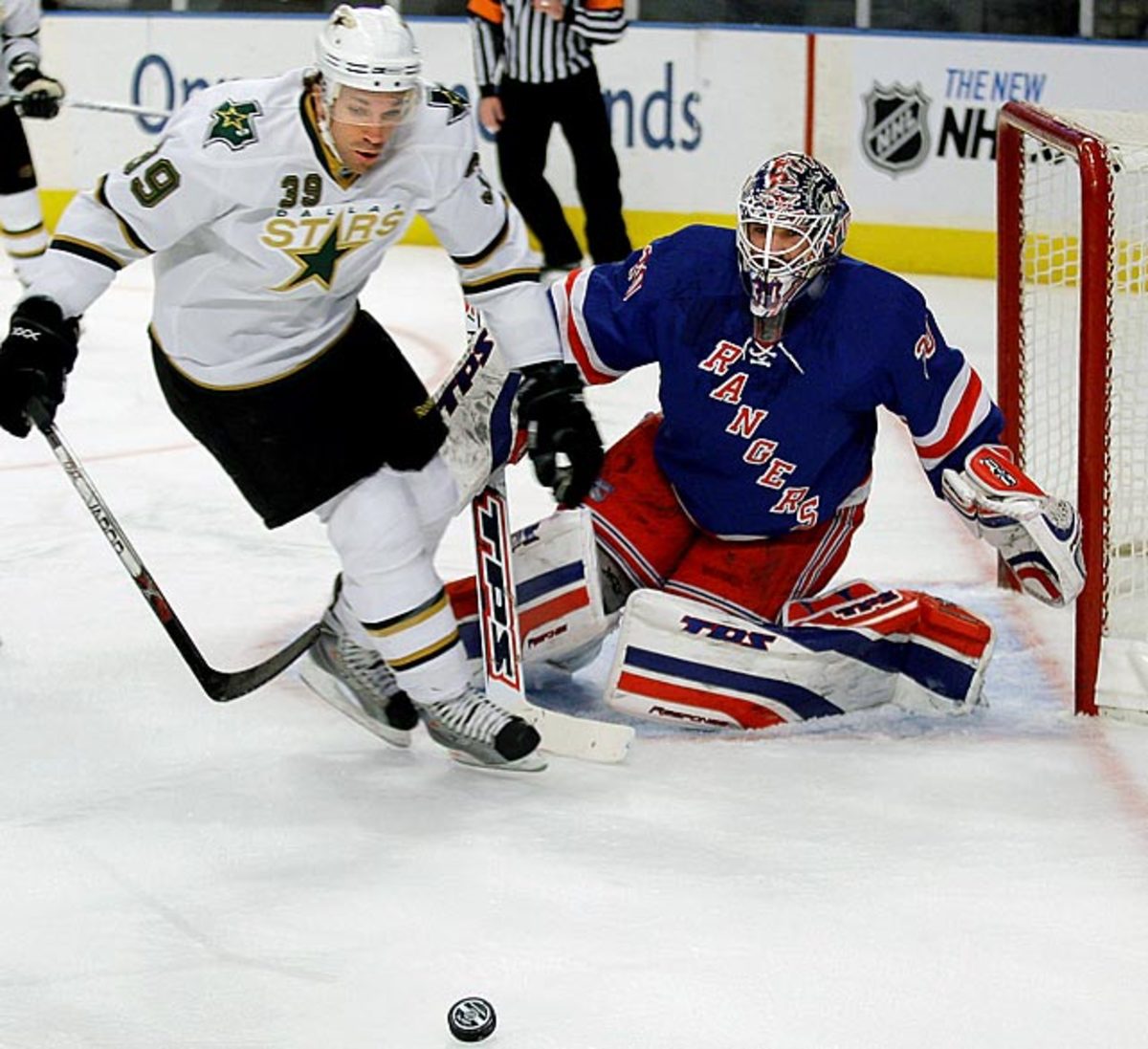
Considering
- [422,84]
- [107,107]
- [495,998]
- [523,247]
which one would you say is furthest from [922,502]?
[107,107]

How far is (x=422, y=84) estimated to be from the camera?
2.37 m

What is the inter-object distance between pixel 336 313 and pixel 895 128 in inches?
147

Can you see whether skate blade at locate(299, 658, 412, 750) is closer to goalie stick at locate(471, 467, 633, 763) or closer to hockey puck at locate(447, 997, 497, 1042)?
goalie stick at locate(471, 467, 633, 763)

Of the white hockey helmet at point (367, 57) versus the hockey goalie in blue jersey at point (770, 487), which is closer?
the white hockey helmet at point (367, 57)

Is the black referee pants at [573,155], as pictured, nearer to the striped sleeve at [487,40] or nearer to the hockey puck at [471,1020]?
the striped sleeve at [487,40]

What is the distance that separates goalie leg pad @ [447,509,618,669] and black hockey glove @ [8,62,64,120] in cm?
251

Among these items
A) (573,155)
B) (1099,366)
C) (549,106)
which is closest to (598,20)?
(549,106)

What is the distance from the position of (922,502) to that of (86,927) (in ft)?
7.14

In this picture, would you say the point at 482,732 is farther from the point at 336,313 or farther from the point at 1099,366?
the point at 1099,366

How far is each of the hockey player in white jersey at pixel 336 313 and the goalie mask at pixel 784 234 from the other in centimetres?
26

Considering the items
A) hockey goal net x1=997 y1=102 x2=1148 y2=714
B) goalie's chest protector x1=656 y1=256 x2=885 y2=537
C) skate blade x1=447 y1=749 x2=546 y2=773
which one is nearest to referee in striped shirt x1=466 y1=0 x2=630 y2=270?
hockey goal net x1=997 y1=102 x2=1148 y2=714

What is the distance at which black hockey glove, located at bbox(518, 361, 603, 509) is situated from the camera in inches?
98.2

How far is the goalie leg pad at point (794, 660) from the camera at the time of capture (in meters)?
2.71

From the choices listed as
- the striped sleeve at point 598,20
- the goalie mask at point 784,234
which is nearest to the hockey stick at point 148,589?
the goalie mask at point 784,234
